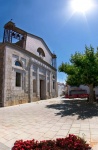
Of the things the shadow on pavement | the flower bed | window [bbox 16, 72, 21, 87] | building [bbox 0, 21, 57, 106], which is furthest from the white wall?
the flower bed

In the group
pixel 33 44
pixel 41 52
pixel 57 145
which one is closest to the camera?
pixel 57 145

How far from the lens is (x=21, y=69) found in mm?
18812

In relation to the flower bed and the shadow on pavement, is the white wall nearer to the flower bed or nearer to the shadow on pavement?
the shadow on pavement

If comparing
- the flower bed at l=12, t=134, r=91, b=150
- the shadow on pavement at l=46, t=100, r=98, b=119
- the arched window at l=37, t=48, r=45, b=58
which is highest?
the arched window at l=37, t=48, r=45, b=58

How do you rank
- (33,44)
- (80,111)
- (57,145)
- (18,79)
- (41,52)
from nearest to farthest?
(57,145), (80,111), (18,79), (33,44), (41,52)

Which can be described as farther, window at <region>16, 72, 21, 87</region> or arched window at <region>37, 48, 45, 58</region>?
arched window at <region>37, 48, 45, 58</region>

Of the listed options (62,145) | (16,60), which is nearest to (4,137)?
(62,145)

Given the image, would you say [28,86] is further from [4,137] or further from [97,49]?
[4,137]

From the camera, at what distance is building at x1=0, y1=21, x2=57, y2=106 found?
16.2 metres

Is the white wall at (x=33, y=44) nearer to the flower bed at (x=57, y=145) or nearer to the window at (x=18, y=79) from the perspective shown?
the window at (x=18, y=79)

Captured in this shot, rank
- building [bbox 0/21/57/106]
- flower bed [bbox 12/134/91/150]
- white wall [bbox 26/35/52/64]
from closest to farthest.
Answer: flower bed [bbox 12/134/91/150], building [bbox 0/21/57/106], white wall [bbox 26/35/52/64]

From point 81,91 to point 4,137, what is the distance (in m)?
36.0

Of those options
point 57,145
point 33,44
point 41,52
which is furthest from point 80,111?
point 41,52

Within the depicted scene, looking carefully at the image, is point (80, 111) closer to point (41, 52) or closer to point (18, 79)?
point (18, 79)
